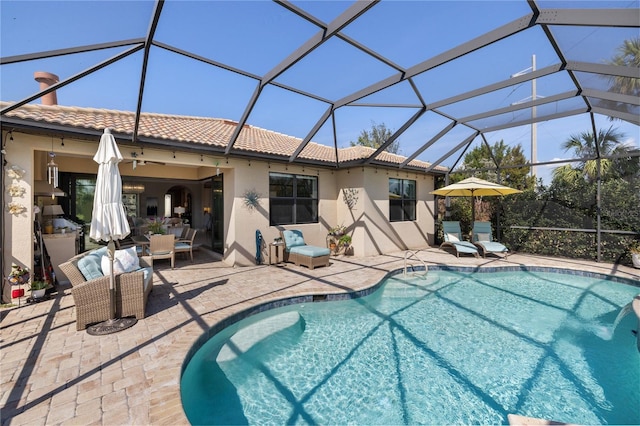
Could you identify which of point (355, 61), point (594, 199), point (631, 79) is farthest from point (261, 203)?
point (594, 199)

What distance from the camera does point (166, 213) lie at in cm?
1825

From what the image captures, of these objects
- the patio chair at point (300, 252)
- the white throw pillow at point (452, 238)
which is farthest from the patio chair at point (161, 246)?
the white throw pillow at point (452, 238)

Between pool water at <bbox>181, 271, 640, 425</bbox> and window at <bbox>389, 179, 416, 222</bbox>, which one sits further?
window at <bbox>389, 179, 416, 222</bbox>

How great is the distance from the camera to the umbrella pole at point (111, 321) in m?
4.04

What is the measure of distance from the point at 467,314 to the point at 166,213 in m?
18.7

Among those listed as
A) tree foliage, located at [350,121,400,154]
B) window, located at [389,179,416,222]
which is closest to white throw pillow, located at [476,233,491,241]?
window, located at [389,179,416,222]

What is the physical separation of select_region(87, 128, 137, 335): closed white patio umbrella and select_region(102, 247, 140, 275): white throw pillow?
65cm

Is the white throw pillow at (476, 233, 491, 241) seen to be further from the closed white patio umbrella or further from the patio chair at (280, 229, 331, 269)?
the closed white patio umbrella

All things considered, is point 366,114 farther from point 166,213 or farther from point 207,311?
point 166,213

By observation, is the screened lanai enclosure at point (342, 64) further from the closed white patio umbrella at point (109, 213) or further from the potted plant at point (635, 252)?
the closed white patio umbrella at point (109, 213)

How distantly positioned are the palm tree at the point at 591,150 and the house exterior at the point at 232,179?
18.4ft

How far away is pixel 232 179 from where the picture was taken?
841 centimetres

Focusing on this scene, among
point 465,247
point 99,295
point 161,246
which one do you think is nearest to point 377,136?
point 465,247

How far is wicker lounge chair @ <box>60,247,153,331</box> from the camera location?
406cm
